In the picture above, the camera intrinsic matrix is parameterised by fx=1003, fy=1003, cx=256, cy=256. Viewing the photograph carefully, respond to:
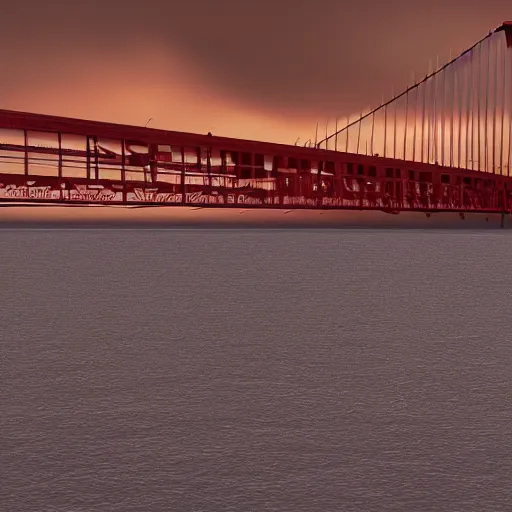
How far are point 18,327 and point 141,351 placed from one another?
1.79 metres

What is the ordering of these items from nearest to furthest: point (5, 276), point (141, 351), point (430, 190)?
point (141, 351) → point (5, 276) → point (430, 190)

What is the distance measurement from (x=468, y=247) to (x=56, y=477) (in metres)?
21.7

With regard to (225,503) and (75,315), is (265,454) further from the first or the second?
(75,315)

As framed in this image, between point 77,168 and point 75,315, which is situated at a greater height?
point 77,168

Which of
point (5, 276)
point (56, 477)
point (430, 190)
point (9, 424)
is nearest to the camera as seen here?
point (56, 477)

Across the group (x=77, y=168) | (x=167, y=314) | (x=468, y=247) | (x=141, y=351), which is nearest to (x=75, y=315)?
(x=167, y=314)

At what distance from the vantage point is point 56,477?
368 centimetres

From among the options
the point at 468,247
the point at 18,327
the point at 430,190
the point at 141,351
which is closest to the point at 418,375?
the point at 141,351

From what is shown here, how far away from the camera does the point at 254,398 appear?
5.26 meters

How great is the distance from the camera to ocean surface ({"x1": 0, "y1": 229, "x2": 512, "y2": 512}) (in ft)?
11.6

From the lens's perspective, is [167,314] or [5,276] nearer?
[167,314]

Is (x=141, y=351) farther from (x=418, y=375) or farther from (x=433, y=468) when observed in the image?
(x=433, y=468)

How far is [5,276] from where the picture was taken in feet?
45.8

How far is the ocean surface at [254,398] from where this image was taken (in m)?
3.55
